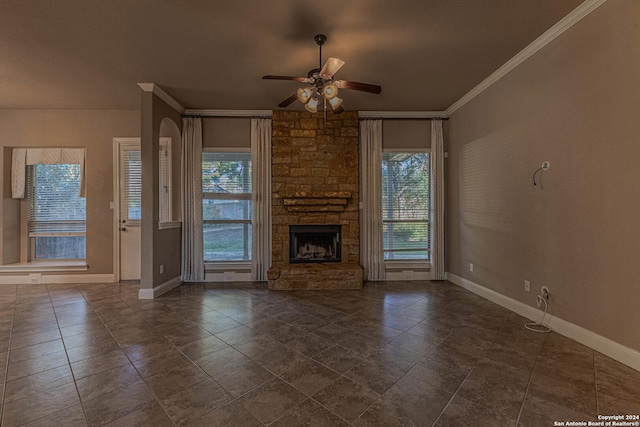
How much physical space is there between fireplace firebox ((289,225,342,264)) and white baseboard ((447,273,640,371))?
2.27m

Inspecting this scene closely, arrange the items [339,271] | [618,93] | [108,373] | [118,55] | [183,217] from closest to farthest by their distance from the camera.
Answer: [108,373] → [618,93] → [118,55] → [339,271] → [183,217]

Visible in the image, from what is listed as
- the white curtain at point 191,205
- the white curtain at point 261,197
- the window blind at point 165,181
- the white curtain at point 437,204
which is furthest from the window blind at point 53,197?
the white curtain at point 437,204

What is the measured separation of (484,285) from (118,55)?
17.5ft

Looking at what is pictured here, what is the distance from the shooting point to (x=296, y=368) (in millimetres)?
2098

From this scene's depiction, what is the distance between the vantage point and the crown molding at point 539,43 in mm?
2371

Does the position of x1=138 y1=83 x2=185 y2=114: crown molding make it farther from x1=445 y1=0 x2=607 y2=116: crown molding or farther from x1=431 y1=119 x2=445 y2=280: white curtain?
x1=445 y1=0 x2=607 y2=116: crown molding

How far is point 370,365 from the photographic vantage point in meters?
2.13

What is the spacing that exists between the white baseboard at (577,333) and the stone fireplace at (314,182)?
2.09 m

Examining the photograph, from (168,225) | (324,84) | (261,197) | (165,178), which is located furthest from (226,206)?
(324,84)

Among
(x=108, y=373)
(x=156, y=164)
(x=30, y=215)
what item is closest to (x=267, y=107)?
(x=156, y=164)

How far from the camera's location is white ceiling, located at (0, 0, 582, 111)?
2.38 m

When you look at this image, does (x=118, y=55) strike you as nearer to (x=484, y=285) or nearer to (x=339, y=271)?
(x=339, y=271)

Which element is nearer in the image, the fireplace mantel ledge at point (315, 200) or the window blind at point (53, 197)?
the fireplace mantel ledge at point (315, 200)

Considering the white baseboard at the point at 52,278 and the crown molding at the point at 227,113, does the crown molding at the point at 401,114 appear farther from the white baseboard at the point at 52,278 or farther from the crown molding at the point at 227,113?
the white baseboard at the point at 52,278
